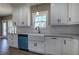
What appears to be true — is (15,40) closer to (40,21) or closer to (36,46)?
(36,46)

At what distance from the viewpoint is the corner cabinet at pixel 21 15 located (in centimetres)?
355

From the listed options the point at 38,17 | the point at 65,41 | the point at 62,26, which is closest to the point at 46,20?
the point at 38,17

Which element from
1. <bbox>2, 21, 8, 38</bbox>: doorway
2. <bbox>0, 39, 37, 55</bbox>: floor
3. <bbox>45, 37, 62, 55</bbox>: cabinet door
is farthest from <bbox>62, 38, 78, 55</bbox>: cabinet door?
<bbox>2, 21, 8, 38</bbox>: doorway

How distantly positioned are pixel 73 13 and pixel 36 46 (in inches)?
47.5

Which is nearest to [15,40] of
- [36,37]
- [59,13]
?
[36,37]

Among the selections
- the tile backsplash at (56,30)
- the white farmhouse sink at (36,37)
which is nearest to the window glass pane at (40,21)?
the tile backsplash at (56,30)

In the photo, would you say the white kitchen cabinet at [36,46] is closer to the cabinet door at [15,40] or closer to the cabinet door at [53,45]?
the cabinet door at [53,45]

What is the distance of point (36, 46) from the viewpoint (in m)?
3.80

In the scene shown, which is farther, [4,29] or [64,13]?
[64,13]

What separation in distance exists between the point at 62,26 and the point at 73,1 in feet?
2.23

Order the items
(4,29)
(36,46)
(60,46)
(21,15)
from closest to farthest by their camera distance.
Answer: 1. (4,29)
2. (21,15)
3. (60,46)
4. (36,46)

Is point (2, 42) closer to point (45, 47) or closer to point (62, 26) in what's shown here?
point (45, 47)

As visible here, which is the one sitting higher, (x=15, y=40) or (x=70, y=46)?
(x=15, y=40)

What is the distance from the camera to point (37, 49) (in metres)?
3.80
